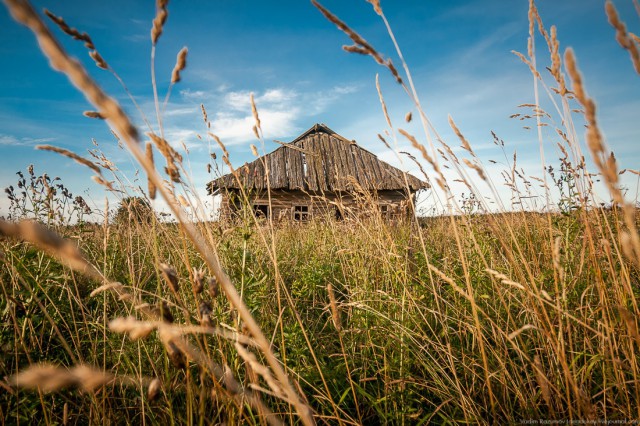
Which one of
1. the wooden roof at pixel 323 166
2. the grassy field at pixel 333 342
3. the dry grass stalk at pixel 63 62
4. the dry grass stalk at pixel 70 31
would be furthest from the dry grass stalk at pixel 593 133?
the wooden roof at pixel 323 166

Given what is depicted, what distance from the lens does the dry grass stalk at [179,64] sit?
2.61ft

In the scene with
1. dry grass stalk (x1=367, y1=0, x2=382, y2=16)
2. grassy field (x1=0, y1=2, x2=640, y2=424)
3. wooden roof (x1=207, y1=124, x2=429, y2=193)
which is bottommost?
grassy field (x1=0, y1=2, x2=640, y2=424)

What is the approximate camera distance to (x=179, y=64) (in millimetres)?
814

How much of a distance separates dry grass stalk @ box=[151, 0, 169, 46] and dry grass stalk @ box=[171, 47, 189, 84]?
6cm

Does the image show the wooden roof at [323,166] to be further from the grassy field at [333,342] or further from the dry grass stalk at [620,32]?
the dry grass stalk at [620,32]

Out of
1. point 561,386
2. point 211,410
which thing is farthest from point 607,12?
point 211,410

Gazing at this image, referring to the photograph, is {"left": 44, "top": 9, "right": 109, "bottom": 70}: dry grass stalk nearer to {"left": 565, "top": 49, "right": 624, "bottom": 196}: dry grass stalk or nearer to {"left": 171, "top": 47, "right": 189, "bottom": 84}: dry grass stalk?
{"left": 171, "top": 47, "right": 189, "bottom": 84}: dry grass stalk

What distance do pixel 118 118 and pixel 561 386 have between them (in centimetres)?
173

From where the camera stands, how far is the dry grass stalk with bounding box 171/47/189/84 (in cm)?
79

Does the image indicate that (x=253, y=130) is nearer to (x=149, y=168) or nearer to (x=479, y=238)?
(x=149, y=168)

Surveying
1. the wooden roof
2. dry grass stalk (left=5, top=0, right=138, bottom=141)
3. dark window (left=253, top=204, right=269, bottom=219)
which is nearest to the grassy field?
dry grass stalk (left=5, top=0, right=138, bottom=141)

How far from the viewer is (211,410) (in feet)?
4.50

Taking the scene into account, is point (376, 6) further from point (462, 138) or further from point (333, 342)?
point (333, 342)

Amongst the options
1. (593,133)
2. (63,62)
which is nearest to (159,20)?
(63,62)
